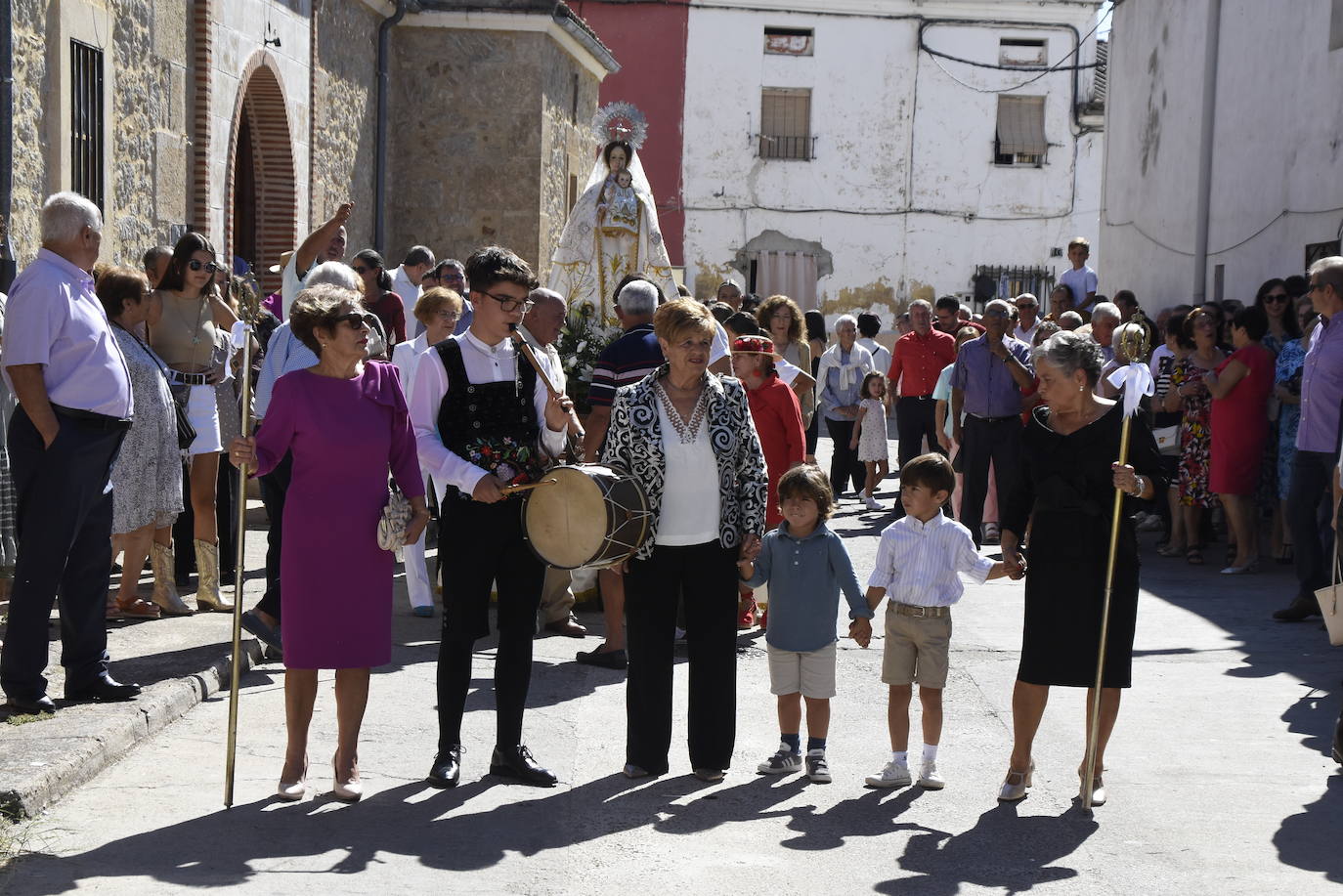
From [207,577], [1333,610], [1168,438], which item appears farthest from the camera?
[1168,438]

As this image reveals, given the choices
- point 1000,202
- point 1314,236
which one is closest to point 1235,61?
point 1314,236

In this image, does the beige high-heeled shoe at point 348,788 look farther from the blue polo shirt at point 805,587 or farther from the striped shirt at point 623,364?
the striped shirt at point 623,364

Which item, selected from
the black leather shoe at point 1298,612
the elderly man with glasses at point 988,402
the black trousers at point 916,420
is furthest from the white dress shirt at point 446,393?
the black trousers at point 916,420

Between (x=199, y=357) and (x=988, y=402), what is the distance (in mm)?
6038

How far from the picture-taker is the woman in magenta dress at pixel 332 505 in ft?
18.7

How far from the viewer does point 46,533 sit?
6520mm

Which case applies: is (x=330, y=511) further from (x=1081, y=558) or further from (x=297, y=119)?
(x=297, y=119)

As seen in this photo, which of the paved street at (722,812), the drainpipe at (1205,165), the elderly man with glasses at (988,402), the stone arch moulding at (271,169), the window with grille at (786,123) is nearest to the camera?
the paved street at (722,812)

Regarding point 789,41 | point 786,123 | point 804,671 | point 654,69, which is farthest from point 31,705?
point 789,41

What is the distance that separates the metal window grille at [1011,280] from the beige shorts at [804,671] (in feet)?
105

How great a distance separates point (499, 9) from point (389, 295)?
1122 cm

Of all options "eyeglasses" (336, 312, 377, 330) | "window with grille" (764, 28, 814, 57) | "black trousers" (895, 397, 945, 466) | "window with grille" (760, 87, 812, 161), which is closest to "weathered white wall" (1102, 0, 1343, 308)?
"black trousers" (895, 397, 945, 466)

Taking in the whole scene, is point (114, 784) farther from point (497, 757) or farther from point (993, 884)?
point (993, 884)

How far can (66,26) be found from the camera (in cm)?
1116
